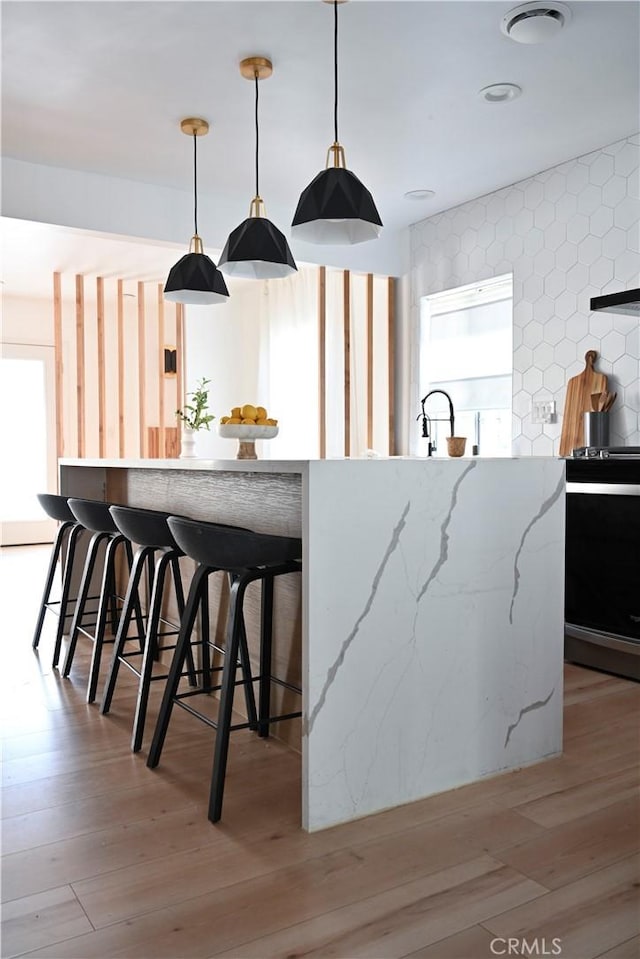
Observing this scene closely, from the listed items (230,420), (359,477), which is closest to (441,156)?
(230,420)

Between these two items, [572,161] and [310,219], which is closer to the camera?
[310,219]

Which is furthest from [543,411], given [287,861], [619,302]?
[287,861]

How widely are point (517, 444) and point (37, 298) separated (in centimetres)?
603

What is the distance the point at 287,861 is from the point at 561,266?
3601mm

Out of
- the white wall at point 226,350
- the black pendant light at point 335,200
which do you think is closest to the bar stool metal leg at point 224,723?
the black pendant light at point 335,200

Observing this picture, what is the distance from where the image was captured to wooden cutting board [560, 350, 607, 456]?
4.16 m

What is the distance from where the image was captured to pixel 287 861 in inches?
71.7

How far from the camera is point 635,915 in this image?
160cm

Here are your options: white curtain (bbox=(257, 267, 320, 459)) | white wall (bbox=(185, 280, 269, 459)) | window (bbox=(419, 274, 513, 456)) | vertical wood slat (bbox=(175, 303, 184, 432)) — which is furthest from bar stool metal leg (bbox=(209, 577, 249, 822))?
white wall (bbox=(185, 280, 269, 459))

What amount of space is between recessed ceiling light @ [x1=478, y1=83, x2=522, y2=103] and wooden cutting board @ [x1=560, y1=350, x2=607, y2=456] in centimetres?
136

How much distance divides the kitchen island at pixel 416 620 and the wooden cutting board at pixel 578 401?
73.8 inches

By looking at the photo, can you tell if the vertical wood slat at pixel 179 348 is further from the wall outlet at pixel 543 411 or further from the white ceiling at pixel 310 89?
the wall outlet at pixel 543 411

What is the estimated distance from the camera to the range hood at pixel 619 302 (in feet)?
11.0

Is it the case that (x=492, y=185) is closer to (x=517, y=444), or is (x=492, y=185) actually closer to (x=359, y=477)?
(x=517, y=444)
